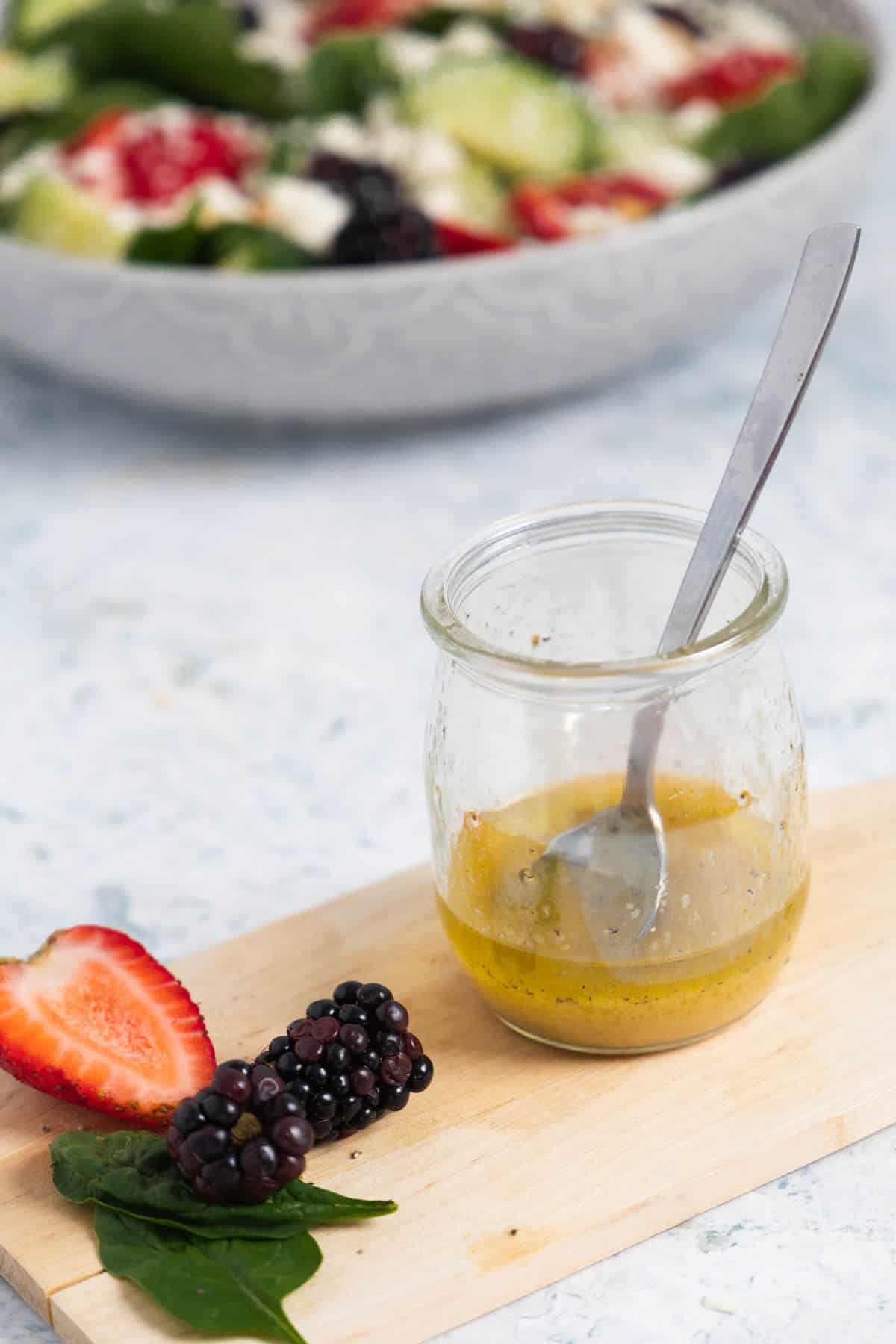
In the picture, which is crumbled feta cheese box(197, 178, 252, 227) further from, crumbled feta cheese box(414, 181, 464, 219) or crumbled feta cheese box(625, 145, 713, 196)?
crumbled feta cheese box(625, 145, 713, 196)

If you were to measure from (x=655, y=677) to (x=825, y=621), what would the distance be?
673 millimetres

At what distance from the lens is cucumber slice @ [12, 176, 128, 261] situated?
174 cm

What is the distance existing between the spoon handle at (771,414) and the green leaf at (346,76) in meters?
1.31

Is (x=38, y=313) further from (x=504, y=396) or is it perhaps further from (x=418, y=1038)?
(x=418, y=1038)

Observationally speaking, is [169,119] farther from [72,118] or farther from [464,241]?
[464,241]

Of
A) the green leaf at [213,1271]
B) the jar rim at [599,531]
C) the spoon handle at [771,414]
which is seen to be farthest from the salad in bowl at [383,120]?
the green leaf at [213,1271]

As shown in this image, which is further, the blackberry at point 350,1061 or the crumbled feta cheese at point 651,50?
the crumbled feta cheese at point 651,50

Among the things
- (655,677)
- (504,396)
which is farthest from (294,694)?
(655,677)

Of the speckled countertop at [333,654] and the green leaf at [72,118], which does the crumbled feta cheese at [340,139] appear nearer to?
the green leaf at [72,118]

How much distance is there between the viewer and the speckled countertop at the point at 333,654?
0.84 metres

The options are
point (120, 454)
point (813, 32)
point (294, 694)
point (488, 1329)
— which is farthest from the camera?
point (813, 32)

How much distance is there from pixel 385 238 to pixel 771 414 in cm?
88

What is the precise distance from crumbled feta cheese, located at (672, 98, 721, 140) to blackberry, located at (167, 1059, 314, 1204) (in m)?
1.48

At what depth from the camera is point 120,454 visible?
1848 millimetres
